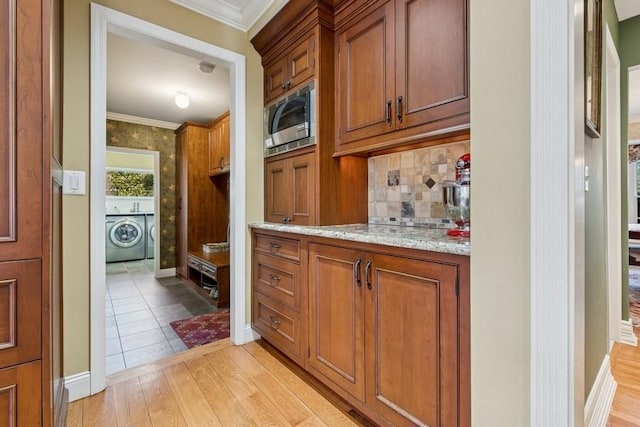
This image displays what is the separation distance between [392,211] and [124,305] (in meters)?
3.15

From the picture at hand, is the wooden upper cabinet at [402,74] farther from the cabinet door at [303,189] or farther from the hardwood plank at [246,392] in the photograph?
the hardwood plank at [246,392]

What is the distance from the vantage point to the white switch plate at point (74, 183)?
161 centimetres

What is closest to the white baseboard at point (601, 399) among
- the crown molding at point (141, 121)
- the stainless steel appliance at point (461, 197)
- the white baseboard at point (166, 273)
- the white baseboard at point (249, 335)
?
the stainless steel appliance at point (461, 197)

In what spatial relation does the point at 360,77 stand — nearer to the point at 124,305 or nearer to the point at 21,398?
the point at 21,398

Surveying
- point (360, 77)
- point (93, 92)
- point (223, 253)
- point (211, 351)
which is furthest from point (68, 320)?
point (223, 253)

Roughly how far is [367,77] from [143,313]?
307cm

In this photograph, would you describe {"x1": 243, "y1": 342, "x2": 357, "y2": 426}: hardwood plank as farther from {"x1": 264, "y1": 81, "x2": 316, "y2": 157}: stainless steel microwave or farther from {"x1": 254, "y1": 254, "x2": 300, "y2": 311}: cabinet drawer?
{"x1": 264, "y1": 81, "x2": 316, "y2": 157}: stainless steel microwave

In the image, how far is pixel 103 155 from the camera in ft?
5.67

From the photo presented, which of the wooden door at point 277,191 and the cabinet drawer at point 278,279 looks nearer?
the cabinet drawer at point 278,279

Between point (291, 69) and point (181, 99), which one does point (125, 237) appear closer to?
point (181, 99)

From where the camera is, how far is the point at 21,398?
86 cm

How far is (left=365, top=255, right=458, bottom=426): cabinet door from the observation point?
1056mm

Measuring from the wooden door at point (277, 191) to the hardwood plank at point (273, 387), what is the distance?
3.17ft

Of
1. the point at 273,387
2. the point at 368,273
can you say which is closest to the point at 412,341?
the point at 368,273
